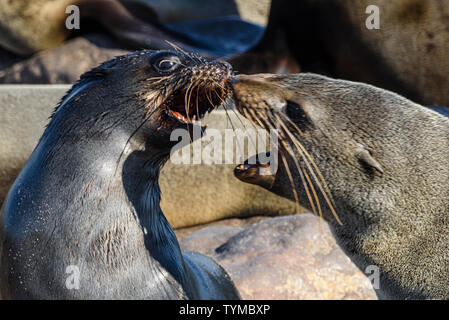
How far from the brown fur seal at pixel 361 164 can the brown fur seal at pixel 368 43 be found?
2504 millimetres

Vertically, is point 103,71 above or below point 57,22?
above

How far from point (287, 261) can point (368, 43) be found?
254 centimetres

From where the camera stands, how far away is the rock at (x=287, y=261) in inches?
134

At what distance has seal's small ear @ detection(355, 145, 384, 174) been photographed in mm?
2490

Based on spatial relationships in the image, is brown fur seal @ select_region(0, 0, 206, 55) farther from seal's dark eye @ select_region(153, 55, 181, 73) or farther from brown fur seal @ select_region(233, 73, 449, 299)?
seal's dark eye @ select_region(153, 55, 181, 73)

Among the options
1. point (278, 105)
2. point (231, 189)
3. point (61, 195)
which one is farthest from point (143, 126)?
point (231, 189)

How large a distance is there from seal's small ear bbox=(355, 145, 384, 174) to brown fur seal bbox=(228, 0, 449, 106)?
2.82 metres

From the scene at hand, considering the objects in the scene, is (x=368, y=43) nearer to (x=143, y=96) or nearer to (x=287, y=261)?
(x=287, y=261)

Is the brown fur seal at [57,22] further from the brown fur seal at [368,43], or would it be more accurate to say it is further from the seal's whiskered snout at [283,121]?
the seal's whiskered snout at [283,121]

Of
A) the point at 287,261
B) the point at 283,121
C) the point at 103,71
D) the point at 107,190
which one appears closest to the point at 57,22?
the point at 287,261

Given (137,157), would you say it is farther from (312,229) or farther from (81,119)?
(312,229)

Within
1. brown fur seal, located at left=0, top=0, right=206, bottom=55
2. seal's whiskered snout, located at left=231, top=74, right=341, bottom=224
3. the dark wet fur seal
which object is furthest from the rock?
brown fur seal, located at left=0, top=0, right=206, bottom=55

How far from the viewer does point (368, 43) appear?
5270 millimetres

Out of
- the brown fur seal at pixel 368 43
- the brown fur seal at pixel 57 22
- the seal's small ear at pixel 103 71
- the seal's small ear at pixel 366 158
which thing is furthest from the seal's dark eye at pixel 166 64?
the brown fur seal at pixel 57 22
